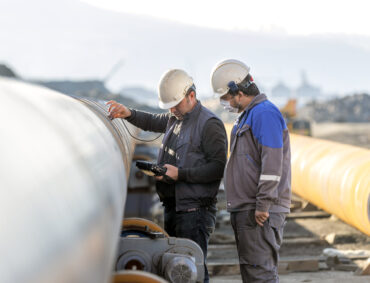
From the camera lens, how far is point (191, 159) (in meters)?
4.47

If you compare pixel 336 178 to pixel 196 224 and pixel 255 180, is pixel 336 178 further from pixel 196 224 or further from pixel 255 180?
pixel 255 180

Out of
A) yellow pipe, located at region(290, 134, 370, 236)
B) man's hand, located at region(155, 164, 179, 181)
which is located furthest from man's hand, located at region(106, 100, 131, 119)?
yellow pipe, located at region(290, 134, 370, 236)

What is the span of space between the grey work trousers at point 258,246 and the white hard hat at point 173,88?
3.19ft

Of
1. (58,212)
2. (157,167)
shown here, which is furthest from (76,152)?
(157,167)

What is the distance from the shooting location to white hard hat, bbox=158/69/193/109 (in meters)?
4.45

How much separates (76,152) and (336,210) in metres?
7.17

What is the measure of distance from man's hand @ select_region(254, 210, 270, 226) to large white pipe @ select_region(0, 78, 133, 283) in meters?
1.97

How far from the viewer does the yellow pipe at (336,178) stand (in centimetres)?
752

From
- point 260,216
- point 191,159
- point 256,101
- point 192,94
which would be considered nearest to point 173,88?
point 192,94

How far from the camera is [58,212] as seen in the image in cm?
154

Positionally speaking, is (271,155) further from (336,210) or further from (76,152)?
(336,210)

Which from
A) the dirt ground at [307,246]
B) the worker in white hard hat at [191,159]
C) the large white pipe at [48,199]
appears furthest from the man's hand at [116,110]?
the large white pipe at [48,199]

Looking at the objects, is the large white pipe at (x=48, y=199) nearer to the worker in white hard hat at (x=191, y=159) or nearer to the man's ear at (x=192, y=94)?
the worker in white hard hat at (x=191, y=159)

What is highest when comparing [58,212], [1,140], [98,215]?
[1,140]
